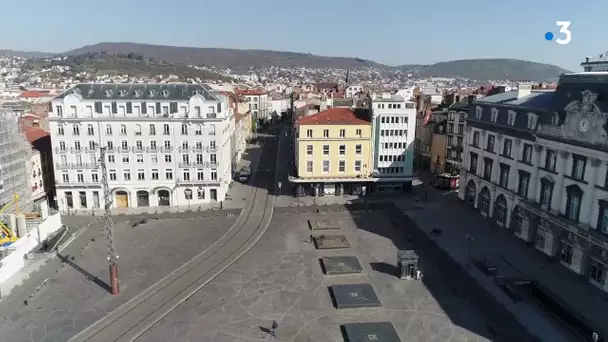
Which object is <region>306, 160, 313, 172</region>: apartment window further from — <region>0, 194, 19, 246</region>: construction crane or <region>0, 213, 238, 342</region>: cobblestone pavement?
<region>0, 194, 19, 246</region>: construction crane

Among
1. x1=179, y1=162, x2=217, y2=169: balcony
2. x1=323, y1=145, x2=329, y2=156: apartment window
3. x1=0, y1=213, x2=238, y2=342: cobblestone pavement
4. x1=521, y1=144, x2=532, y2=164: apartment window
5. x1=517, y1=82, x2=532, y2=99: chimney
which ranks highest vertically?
x1=517, y1=82, x2=532, y2=99: chimney

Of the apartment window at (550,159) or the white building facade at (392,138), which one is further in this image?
the white building facade at (392,138)

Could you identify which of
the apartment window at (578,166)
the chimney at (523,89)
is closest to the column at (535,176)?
the apartment window at (578,166)

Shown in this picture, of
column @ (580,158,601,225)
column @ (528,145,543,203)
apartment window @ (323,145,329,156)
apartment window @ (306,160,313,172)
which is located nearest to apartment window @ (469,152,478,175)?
column @ (528,145,543,203)

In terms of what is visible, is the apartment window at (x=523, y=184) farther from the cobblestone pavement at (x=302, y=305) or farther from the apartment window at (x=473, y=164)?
the cobblestone pavement at (x=302, y=305)

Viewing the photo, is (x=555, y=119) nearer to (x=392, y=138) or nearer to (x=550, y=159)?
(x=550, y=159)

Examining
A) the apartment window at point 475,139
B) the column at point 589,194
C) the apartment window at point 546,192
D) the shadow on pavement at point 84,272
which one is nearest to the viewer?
the shadow on pavement at point 84,272

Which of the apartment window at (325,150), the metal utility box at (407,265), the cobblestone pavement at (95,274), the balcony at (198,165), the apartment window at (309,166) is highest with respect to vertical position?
the apartment window at (325,150)
